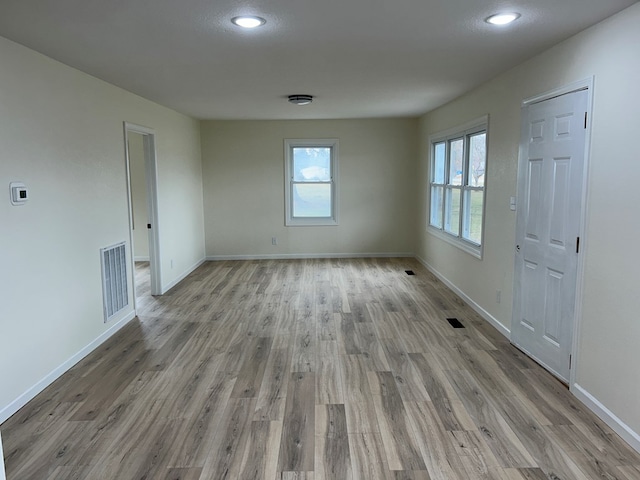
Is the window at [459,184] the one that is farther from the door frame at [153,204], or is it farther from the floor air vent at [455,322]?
the door frame at [153,204]

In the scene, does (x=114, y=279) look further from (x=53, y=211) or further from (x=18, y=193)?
(x=18, y=193)

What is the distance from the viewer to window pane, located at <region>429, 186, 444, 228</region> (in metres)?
6.48

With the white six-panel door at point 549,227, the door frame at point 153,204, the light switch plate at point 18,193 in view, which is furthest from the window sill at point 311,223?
the light switch plate at point 18,193

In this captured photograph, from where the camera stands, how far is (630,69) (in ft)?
7.84

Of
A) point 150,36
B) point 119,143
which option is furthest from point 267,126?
point 150,36

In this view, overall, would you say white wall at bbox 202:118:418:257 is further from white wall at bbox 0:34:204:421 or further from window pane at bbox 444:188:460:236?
white wall at bbox 0:34:204:421

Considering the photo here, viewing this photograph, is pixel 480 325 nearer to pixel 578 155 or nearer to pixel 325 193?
Result: pixel 578 155

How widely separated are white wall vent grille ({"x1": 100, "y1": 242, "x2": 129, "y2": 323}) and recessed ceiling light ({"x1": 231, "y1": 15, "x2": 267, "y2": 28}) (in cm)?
246

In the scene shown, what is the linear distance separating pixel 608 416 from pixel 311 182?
19.1ft

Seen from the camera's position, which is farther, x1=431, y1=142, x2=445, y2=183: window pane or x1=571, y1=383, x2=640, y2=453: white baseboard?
x1=431, y1=142, x2=445, y2=183: window pane

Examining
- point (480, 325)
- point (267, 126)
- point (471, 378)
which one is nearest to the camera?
point (471, 378)

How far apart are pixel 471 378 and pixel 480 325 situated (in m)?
1.22

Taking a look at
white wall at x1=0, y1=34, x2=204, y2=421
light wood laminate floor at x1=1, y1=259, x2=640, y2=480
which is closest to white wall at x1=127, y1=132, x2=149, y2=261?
white wall at x1=0, y1=34, x2=204, y2=421

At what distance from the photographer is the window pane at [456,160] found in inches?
219
